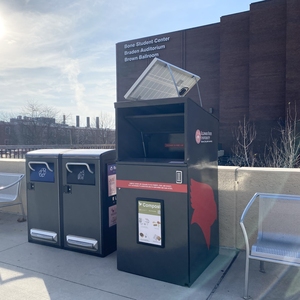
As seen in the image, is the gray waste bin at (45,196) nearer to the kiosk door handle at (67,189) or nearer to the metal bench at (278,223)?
the kiosk door handle at (67,189)

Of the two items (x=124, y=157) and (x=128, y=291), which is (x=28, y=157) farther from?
(x=128, y=291)

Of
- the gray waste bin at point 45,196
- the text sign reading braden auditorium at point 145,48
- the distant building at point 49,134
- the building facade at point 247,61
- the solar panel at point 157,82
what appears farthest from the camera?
the distant building at point 49,134

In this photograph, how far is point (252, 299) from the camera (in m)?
2.59

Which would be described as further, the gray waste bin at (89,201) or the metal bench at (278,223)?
the gray waste bin at (89,201)

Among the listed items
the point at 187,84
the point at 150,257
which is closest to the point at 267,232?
the point at 150,257

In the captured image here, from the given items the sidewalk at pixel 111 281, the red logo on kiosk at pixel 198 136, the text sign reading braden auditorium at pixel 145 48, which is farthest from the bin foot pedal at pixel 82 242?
the text sign reading braden auditorium at pixel 145 48

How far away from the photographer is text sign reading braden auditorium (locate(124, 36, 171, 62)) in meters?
25.2

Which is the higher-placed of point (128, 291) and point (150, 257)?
point (150, 257)

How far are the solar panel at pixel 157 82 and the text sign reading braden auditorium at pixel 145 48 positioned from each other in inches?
883

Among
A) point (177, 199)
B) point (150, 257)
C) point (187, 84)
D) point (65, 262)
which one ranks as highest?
point (187, 84)

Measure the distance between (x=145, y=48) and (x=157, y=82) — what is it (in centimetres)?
2368

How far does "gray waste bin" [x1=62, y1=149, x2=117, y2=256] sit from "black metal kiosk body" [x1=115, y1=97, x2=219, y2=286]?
0.45 metres

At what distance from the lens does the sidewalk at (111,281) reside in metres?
2.69

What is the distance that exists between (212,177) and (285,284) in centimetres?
126
